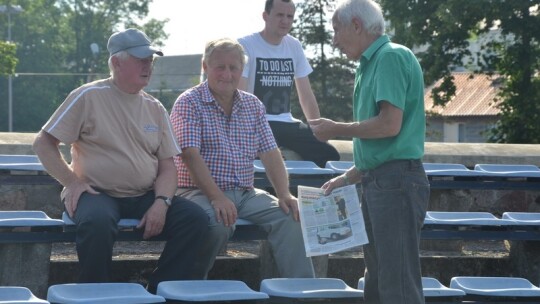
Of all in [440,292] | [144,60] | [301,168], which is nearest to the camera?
[440,292]

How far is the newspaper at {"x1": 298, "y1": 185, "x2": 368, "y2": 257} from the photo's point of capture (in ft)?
14.7

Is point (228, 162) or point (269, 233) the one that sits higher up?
point (228, 162)

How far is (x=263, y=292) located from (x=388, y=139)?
79 centimetres

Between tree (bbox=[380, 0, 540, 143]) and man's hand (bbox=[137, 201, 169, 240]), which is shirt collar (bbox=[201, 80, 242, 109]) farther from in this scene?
tree (bbox=[380, 0, 540, 143])

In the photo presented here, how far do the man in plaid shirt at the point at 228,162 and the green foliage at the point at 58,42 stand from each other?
161 feet

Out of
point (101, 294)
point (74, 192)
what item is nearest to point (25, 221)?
point (74, 192)

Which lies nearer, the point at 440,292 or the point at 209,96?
the point at 440,292

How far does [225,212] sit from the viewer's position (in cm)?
511

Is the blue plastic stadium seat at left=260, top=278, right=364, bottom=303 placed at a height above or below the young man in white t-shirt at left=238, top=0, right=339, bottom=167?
below

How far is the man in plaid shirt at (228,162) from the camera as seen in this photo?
16.9ft

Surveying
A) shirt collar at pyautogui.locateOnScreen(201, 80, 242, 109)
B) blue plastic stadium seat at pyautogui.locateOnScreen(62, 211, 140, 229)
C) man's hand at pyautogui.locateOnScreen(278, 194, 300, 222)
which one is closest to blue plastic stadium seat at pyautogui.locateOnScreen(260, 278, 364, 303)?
man's hand at pyautogui.locateOnScreen(278, 194, 300, 222)

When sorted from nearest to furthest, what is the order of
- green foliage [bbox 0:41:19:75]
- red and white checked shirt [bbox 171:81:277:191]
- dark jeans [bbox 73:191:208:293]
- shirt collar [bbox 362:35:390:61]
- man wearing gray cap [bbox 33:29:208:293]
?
shirt collar [bbox 362:35:390:61]
dark jeans [bbox 73:191:208:293]
man wearing gray cap [bbox 33:29:208:293]
red and white checked shirt [bbox 171:81:277:191]
green foliage [bbox 0:41:19:75]

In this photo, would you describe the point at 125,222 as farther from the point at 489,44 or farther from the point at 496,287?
the point at 489,44

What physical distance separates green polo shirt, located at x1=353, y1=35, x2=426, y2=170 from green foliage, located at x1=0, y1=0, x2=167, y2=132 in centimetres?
5046
